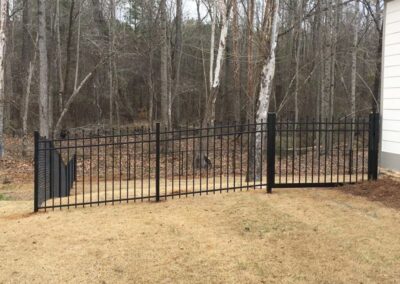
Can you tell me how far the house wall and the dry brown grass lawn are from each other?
1380 millimetres

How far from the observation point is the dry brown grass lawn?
4512mm

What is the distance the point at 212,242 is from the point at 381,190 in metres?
3.54

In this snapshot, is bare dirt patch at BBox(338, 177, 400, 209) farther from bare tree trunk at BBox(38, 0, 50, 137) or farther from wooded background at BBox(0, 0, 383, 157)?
bare tree trunk at BBox(38, 0, 50, 137)

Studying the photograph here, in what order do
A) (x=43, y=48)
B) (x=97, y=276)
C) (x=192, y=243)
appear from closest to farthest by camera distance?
(x=97, y=276)
(x=192, y=243)
(x=43, y=48)

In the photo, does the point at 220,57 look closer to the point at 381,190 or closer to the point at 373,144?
the point at 373,144

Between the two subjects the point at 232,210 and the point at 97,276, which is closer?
the point at 97,276

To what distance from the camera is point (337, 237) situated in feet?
17.7

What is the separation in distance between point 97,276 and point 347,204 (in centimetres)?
396

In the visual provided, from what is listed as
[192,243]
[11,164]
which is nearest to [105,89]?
[11,164]

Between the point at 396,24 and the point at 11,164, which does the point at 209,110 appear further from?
the point at 396,24

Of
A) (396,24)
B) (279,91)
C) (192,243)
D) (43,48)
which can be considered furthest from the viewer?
(279,91)

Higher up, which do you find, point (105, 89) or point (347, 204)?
point (105, 89)

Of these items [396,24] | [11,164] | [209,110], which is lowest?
[11,164]

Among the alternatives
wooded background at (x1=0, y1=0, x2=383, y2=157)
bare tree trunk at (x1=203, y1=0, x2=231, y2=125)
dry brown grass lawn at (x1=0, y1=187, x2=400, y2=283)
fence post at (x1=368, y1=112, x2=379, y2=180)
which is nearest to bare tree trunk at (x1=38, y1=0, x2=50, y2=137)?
wooded background at (x1=0, y1=0, x2=383, y2=157)
